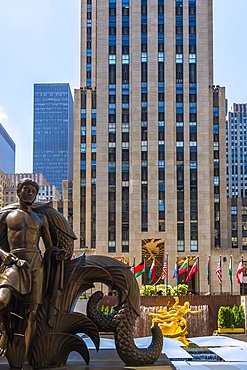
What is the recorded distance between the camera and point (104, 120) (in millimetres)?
67312

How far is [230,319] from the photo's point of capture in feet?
118

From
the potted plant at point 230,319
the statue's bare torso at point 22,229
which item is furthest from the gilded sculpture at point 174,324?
the statue's bare torso at point 22,229

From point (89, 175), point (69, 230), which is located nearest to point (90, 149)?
point (89, 175)

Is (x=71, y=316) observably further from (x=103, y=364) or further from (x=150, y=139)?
(x=150, y=139)

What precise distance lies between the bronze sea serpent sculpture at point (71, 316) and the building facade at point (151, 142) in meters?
52.1

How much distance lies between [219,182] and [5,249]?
59.5m

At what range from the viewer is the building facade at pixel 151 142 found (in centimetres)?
6488

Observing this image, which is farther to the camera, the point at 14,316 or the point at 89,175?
the point at 89,175

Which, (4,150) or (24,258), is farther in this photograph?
(4,150)

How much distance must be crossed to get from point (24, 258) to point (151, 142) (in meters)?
55.9

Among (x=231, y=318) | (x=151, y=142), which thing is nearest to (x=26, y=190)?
(x=231, y=318)

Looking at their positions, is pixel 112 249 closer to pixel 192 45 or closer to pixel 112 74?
pixel 112 74

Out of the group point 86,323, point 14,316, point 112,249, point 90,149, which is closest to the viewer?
point 14,316

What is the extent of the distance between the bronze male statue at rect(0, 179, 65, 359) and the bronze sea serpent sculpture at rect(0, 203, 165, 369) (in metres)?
0.19
